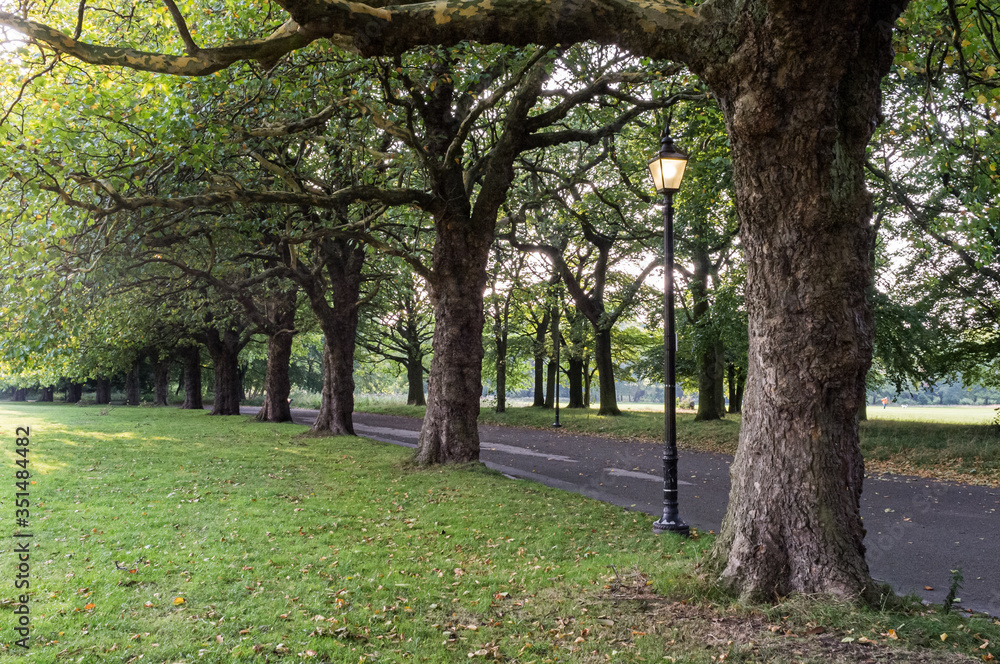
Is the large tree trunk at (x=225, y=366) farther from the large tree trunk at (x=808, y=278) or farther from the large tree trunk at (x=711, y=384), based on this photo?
the large tree trunk at (x=808, y=278)

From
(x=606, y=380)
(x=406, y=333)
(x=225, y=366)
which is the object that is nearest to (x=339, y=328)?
(x=606, y=380)

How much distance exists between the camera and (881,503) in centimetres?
992

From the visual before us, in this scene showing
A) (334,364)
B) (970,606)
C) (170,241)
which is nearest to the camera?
(970,606)

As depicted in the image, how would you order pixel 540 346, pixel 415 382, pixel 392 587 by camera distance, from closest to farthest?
1. pixel 392 587
2. pixel 540 346
3. pixel 415 382

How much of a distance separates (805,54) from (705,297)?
1679 cm

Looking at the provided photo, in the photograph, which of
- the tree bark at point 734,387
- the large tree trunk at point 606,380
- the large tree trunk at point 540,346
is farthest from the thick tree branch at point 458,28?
the large tree trunk at point 540,346

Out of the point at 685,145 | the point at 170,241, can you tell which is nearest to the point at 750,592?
A: the point at 685,145

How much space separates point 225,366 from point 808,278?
31958 mm

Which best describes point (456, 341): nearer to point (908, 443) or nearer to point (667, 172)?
point (667, 172)

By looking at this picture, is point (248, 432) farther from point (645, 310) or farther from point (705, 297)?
point (645, 310)

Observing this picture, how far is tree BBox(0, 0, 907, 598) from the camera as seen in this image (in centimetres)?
475

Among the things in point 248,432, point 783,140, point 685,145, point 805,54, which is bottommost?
point 248,432

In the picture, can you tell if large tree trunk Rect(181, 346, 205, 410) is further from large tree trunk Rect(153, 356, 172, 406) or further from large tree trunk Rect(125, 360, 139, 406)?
large tree trunk Rect(125, 360, 139, 406)

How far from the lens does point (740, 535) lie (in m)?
5.10
